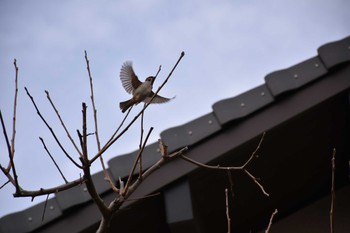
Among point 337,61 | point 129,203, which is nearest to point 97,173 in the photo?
point 129,203

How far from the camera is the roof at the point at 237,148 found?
2.28 metres

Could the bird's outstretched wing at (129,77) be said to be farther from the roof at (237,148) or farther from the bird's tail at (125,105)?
the roof at (237,148)

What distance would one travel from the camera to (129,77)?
256cm

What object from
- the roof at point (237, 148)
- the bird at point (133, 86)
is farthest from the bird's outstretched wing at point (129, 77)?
the roof at point (237, 148)

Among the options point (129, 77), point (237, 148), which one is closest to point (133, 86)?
point (129, 77)

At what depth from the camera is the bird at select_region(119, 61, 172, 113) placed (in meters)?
2.43

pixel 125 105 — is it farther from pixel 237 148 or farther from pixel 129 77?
pixel 237 148

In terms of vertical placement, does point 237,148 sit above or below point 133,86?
below

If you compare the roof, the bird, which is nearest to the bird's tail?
the bird

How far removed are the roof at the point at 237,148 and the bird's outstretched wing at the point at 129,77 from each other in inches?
15.7

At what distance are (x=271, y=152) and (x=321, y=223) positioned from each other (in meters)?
Result: 0.90

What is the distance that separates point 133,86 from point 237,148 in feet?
2.47

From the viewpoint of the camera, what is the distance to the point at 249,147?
2.58 meters

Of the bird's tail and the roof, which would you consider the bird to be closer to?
the bird's tail
